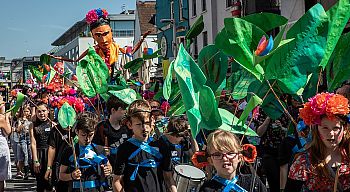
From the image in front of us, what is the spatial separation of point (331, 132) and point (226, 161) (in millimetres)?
635

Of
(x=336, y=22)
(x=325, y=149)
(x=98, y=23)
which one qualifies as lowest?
(x=325, y=149)

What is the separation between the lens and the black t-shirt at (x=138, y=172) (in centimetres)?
488

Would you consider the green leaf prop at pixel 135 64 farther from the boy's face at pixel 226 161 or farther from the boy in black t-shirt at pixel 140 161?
the boy's face at pixel 226 161

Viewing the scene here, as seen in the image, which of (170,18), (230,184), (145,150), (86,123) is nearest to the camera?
(230,184)

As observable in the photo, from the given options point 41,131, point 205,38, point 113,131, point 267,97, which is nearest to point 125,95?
point 113,131

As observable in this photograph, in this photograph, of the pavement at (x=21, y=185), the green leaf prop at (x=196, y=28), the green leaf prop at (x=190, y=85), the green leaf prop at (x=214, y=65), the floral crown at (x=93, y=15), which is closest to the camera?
the green leaf prop at (x=190, y=85)

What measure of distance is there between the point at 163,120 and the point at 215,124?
2252 millimetres

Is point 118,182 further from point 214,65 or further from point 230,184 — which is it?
point 230,184

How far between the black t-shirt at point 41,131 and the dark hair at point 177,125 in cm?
279

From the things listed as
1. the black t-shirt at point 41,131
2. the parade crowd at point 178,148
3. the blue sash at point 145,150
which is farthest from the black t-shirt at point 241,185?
the black t-shirt at point 41,131

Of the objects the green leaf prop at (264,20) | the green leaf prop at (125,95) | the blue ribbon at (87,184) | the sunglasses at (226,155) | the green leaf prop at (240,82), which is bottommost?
the blue ribbon at (87,184)

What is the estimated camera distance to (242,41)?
3922mm

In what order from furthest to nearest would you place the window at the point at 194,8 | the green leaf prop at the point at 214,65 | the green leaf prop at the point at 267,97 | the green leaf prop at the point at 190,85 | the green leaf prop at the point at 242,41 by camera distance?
the window at the point at 194,8
the green leaf prop at the point at 214,65
the green leaf prop at the point at 267,97
the green leaf prop at the point at 242,41
the green leaf prop at the point at 190,85

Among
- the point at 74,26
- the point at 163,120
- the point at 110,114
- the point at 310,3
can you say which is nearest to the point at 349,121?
the point at 163,120
